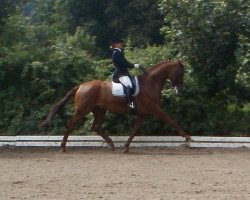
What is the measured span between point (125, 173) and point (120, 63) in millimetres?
3859

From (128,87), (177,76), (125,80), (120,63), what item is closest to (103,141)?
(128,87)

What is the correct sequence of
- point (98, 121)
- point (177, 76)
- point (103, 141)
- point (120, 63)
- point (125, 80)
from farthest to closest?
point (103, 141) → point (98, 121) → point (177, 76) → point (125, 80) → point (120, 63)

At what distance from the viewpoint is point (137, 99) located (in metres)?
16.3

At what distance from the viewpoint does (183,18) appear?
58.7 feet

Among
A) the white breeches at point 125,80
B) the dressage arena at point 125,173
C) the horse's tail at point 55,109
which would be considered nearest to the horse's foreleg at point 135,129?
the dressage arena at point 125,173

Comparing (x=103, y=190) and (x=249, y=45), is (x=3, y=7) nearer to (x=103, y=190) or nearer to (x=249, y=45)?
(x=249, y=45)

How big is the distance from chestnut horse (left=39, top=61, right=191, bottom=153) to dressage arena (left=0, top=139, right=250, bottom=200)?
0.60 metres

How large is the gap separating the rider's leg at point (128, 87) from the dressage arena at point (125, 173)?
1050 mm

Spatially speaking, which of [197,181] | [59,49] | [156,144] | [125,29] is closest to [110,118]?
[156,144]

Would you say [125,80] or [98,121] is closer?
[125,80]

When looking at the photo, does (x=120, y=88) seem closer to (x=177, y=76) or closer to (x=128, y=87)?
(x=128, y=87)

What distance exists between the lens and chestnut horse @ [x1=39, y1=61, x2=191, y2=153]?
16344 millimetres

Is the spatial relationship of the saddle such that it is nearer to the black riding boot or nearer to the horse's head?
the black riding boot

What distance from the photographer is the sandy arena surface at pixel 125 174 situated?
10445 millimetres
